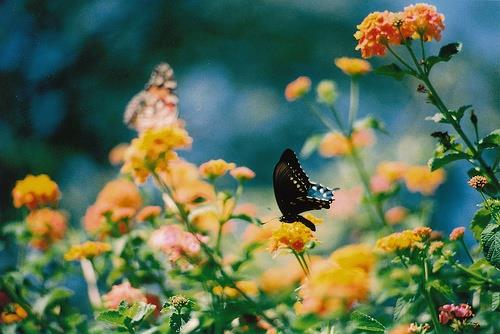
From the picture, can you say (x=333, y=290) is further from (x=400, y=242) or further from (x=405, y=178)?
(x=405, y=178)

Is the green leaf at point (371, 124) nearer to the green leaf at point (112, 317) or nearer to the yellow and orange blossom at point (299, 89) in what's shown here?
the yellow and orange blossom at point (299, 89)

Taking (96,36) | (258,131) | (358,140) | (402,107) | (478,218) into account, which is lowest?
(478,218)

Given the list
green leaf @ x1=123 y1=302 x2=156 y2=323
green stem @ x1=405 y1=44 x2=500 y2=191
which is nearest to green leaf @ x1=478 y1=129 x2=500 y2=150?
green stem @ x1=405 y1=44 x2=500 y2=191

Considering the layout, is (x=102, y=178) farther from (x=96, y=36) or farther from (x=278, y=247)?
(x=278, y=247)

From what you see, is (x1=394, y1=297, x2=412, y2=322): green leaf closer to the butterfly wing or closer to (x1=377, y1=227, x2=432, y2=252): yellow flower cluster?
(x1=377, y1=227, x2=432, y2=252): yellow flower cluster

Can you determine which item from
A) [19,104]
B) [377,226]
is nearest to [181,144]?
[377,226]

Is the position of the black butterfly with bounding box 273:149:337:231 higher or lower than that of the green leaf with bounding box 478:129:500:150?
higher

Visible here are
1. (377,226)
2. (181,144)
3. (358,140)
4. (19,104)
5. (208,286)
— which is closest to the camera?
(208,286)
